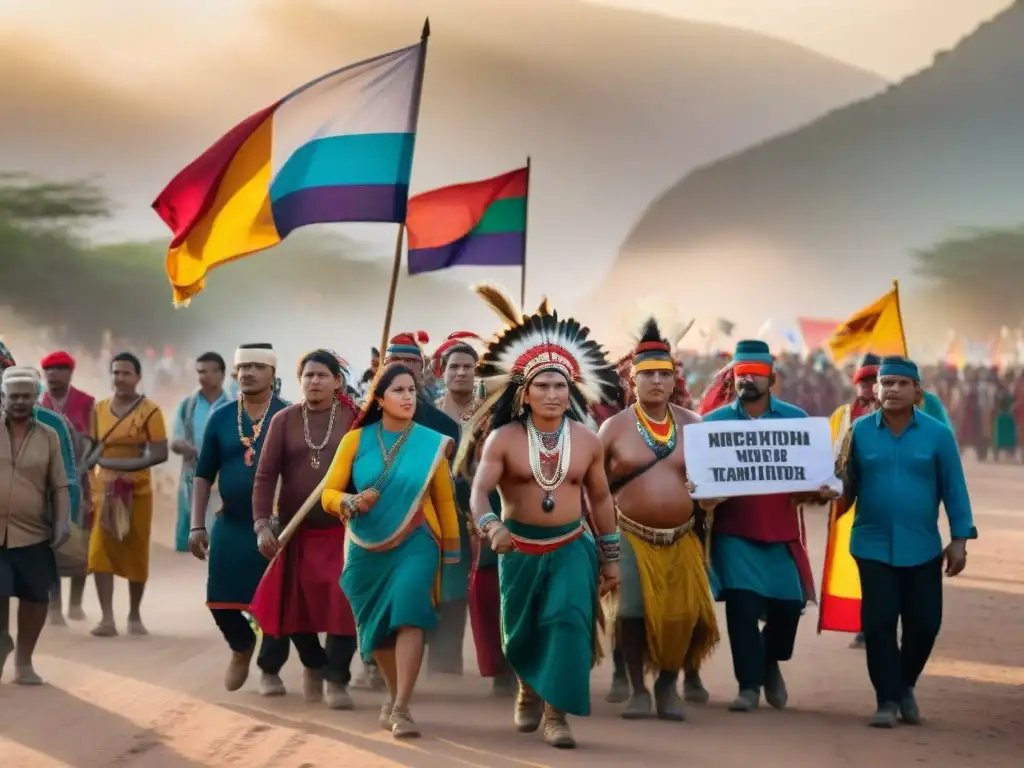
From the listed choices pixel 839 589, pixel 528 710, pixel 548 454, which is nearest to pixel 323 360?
pixel 548 454

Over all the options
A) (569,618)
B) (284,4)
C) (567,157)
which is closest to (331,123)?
(569,618)

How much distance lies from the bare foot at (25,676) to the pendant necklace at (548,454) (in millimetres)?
3289

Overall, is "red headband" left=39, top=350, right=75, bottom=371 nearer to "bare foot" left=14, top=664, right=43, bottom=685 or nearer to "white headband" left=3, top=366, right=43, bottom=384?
"white headband" left=3, top=366, right=43, bottom=384

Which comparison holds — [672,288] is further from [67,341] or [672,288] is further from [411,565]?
[411,565]

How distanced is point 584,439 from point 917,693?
8.95 ft

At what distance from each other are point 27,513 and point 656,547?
3.36 metres

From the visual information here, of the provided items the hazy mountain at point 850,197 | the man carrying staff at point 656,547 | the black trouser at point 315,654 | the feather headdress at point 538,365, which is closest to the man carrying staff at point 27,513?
the black trouser at point 315,654

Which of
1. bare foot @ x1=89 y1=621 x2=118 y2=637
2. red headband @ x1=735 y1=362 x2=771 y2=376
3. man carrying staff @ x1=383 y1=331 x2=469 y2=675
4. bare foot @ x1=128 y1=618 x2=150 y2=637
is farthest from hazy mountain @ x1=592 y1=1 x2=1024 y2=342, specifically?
red headband @ x1=735 y1=362 x2=771 y2=376

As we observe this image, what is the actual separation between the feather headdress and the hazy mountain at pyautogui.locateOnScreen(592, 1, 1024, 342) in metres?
63.6

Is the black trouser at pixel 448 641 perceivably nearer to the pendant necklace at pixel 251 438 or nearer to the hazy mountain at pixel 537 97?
the pendant necklace at pixel 251 438

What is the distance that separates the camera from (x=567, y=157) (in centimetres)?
7519

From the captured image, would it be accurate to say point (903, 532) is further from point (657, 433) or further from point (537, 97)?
point (537, 97)

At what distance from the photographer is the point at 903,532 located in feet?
27.9

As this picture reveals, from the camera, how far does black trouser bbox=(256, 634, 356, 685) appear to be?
29.5 ft
